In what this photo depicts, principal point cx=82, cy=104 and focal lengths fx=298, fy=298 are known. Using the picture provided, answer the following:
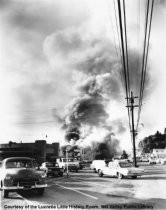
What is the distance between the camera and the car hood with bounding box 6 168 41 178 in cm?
1245

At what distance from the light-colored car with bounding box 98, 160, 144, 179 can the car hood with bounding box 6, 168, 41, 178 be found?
1036 cm

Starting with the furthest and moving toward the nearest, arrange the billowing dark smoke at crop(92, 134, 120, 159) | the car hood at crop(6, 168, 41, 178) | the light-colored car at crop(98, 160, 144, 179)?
the billowing dark smoke at crop(92, 134, 120, 159) → the light-colored car at crop(98, 160, 144, 179) → the car hood at crop(6, 168, 41, 178)

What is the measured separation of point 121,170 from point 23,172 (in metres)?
11.3

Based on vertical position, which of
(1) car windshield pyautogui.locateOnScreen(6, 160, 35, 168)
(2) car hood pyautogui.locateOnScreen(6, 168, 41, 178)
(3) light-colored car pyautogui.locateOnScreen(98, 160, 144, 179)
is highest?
(1) car windshield pyautogui.locateOnScreen(6, 160, 35, 168)

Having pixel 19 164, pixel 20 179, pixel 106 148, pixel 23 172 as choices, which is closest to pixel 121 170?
pixel 19 164

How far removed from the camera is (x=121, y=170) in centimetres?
2225

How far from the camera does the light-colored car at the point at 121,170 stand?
71.4ft

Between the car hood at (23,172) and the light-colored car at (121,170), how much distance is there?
1036 centimetres

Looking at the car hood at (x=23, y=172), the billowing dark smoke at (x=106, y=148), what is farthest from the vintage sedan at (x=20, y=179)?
the billowing dark smoke at (x=106, y=148)

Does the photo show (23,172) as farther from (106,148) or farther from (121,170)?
(106,148)

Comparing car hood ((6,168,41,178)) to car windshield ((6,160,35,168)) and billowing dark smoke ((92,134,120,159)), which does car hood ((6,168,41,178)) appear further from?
billowing dark smoke ((92,134,120,159))

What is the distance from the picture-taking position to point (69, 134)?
324ft

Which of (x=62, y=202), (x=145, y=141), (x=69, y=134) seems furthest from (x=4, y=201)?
(x=145, y=141)

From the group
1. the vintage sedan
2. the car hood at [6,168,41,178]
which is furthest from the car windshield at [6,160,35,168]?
the car hood at [6,168,41,178]
